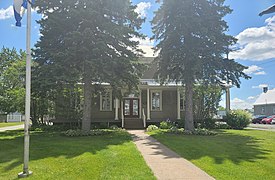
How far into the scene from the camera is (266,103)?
5244 cm

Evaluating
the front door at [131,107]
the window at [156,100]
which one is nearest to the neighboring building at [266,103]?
the window at [156,100]

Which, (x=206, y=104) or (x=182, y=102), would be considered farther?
(x=182, y=102)

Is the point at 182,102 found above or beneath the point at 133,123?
above

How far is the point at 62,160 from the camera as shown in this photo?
807cm

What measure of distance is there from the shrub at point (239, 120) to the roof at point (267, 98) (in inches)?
1353

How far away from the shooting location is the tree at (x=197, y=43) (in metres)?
15.6

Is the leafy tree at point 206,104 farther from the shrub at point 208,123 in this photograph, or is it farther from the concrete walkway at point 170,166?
the concrete walkway at point 170,166

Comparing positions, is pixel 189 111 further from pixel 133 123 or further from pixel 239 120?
pixel 239 120

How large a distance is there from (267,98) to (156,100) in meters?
40.8

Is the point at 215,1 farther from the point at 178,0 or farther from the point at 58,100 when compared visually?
the point at 58,100

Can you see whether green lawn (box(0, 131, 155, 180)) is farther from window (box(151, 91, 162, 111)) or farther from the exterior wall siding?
the exterior wall siding

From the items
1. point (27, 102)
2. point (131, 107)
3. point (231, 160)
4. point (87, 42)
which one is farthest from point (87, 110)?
point (231, 160)

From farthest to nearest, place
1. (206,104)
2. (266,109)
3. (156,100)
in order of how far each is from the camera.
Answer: (266,109), (156,100), (206,104)

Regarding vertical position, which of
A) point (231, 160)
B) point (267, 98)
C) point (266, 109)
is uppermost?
point (267, 98)
